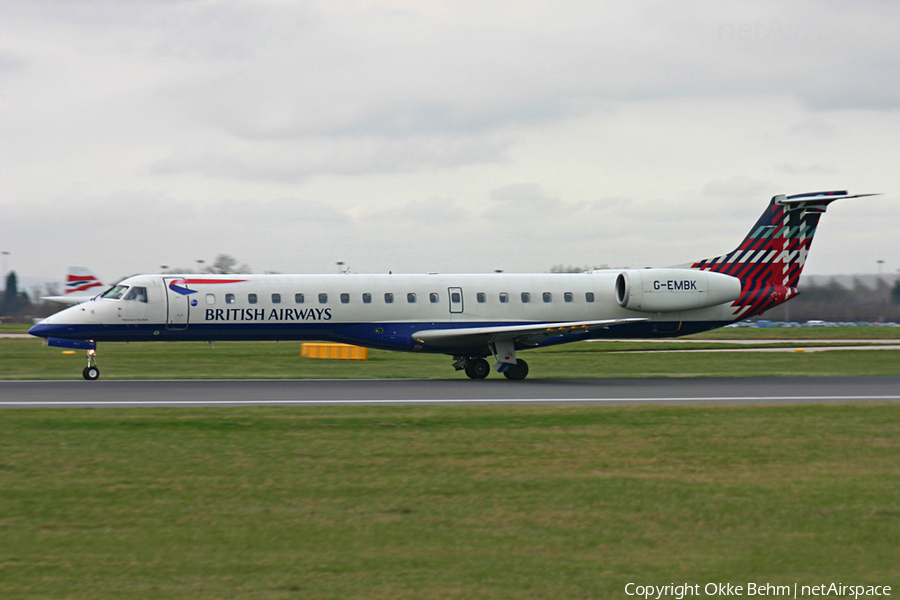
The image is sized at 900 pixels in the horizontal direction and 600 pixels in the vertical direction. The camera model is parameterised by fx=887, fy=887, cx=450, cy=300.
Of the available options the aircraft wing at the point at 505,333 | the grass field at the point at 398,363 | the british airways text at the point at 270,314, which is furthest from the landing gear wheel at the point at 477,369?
the british airways text at the point at 270,314

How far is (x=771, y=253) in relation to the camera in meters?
30.8

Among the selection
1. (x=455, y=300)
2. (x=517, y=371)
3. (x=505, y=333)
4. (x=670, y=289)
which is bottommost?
(x=517, y=371)

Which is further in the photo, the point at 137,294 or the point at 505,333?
the point at 505,333

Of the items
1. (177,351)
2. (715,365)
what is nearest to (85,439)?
(715,365)

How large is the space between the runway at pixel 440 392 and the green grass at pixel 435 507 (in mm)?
4567

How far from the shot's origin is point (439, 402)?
19.9 m

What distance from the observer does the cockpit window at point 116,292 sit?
26.5 m

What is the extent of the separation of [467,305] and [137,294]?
10154 millimetres

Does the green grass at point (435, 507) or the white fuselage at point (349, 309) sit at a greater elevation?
the white fuselage at point (349, 309)

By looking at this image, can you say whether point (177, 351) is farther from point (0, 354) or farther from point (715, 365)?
point (715, 365)

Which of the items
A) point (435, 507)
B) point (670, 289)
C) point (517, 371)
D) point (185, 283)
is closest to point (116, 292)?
point (185, 283)

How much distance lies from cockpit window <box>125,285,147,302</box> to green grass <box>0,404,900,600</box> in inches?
445
